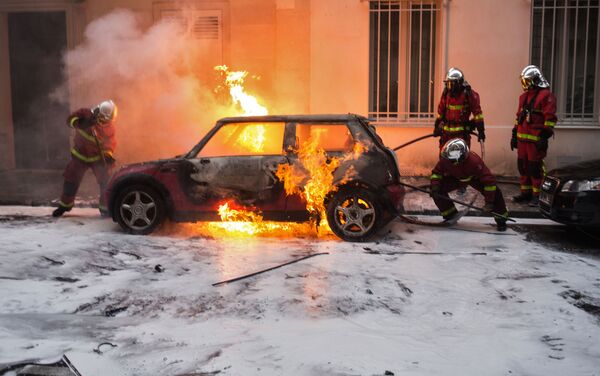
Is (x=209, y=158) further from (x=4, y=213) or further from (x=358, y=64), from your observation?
(x=358, y=64)

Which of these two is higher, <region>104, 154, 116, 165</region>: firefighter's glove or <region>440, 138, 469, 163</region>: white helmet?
<region>440, 138, 469, 163</region>: white helmet

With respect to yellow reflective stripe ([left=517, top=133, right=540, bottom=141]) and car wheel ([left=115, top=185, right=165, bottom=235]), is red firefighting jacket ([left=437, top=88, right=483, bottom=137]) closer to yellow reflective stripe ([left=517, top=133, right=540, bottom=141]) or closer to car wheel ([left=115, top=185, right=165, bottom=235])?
yellow reflective stripe ([left=517, top=133, right=540, bottom=141])

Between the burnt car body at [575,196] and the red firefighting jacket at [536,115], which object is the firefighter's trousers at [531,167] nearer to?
the red firefighting jacket at [536,115]

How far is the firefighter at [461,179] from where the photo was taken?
7684 mm

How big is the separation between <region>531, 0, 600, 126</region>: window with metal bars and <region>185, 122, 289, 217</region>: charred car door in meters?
6.74

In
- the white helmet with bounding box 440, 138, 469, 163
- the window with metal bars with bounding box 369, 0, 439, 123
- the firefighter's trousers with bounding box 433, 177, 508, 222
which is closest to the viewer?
the white helmet with bounding box 440, 138, 469, 163

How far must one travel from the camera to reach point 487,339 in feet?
14.1

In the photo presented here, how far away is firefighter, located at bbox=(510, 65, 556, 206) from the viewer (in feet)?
29.7

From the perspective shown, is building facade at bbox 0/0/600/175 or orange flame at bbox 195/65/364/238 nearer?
orange flame at bbox 195/65/364/238

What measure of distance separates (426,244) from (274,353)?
3.45 metres

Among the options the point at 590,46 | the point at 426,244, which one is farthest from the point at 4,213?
the point at 590,46

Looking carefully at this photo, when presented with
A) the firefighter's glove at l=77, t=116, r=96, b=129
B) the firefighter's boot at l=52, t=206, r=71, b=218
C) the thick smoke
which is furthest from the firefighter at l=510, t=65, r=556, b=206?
the firefighter's boot at l=52, t=206, r=71, b=218

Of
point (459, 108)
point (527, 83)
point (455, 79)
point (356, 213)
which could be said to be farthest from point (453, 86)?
point (356, 213)

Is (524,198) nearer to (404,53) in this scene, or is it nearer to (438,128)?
(438,128)
